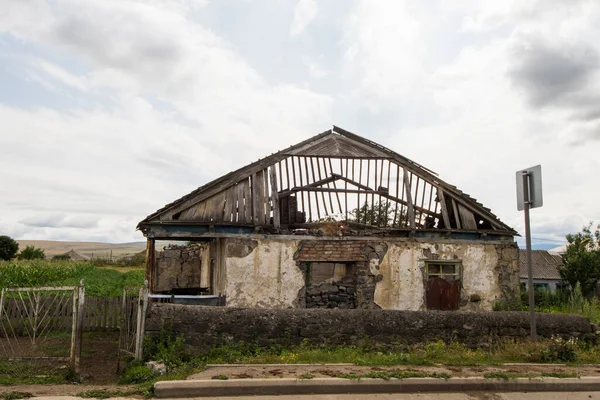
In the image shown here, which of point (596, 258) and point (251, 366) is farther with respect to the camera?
point (596, 258)

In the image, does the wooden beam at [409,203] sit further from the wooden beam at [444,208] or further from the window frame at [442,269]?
the window frame at [442,269]

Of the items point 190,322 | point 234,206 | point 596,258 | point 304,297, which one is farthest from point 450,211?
point 596,258

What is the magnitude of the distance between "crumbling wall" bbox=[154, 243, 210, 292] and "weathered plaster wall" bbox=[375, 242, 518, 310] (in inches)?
413

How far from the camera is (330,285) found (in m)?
14.8

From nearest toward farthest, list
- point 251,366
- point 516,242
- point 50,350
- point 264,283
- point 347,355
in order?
point 251,366, point 347,355, point 50,350, point 264,283, point 516,242

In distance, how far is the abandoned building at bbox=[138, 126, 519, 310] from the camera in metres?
Result: 14.3

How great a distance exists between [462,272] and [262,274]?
20.8ft

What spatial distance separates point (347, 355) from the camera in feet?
26.5

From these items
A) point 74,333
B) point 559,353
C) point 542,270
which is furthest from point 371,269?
point 542,270

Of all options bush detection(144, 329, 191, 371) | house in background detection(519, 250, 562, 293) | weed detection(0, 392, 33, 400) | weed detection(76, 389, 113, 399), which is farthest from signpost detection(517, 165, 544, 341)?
house in background detection(519, 250, 562, 293)

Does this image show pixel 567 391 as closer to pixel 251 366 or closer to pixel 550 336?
pixel 550 336

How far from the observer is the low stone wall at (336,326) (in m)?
8.49

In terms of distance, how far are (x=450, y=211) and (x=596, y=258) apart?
14429 mm

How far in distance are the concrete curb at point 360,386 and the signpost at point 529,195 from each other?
2.02 meters
